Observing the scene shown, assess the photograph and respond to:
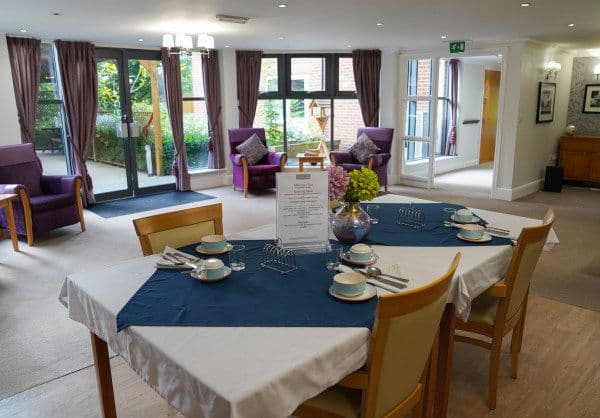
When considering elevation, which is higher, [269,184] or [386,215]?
[386,215]

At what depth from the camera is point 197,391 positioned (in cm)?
129

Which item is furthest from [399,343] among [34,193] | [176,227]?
[34,193]

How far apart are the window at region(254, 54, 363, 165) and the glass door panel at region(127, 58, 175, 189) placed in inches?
65.4

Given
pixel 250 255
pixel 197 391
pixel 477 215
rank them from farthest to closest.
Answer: pixel 477 215
pixel 250 255
pixel 197 391

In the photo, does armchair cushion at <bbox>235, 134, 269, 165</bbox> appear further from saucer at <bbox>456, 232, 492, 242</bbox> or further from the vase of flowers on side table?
saucer at <bbox>456, 232, 492, 242</bbox>

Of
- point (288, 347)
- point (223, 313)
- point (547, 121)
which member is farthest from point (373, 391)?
point (547, 121)

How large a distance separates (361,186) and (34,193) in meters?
4.64

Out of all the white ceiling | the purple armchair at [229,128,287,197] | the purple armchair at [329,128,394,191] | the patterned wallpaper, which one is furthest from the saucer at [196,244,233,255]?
the patterned wallpaper

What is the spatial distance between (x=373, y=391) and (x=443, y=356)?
0.78m

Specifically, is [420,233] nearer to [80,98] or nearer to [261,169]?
[261,169]

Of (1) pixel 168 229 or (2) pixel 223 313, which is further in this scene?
(1) pixel 168 229

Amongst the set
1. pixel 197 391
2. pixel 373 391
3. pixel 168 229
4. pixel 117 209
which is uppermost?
pixel 168 229

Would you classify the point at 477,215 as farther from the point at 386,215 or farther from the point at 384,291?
the point at 384,291

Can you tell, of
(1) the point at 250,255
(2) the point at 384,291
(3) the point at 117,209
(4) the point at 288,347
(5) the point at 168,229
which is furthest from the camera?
(3) the point at 117,209
